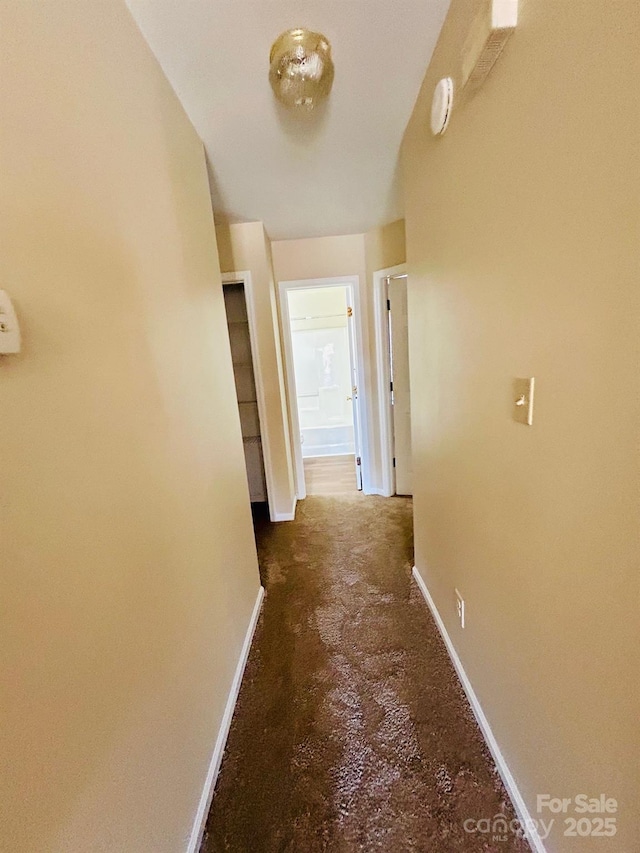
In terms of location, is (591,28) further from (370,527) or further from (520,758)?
(370,527)

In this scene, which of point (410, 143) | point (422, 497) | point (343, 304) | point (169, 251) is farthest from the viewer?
point (343, 304)

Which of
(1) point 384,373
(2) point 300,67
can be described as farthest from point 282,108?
(1) point 384,373

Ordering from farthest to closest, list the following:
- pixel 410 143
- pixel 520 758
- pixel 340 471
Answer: pixel 340 471 → pixel 410 143 → pixel 520 758

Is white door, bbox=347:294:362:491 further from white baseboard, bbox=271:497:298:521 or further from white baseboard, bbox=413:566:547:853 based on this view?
white baseboard, bbox=413:566:547:853

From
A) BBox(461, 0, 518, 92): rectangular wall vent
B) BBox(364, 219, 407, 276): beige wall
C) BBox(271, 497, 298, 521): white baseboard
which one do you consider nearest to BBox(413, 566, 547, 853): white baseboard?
BBox(271, 497, 298, 521): white baseboard

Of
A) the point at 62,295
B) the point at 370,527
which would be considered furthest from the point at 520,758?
the point at 370,527

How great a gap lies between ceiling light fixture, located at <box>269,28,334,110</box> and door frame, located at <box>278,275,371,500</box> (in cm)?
186

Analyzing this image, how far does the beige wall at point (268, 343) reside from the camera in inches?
108

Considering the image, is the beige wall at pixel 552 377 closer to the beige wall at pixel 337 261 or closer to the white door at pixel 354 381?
the beige wall at pixel 337 261

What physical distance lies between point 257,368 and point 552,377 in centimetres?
243

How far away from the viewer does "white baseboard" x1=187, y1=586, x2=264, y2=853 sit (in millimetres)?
1105

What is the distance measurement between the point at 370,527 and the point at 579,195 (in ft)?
8.56

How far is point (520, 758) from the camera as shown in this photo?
43.0 inches

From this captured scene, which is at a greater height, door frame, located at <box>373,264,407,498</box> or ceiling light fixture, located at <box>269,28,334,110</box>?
ceiling light fixture, located at <box>269,28,334,110</box>
